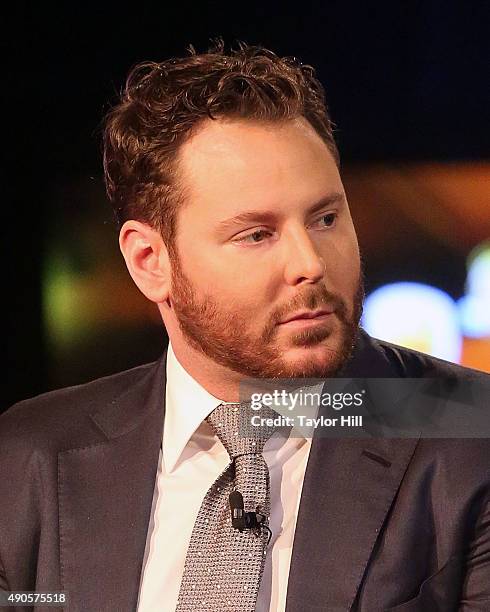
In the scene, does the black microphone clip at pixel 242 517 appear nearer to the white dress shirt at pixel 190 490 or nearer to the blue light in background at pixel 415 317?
the white dress shirt at pixel 190 490

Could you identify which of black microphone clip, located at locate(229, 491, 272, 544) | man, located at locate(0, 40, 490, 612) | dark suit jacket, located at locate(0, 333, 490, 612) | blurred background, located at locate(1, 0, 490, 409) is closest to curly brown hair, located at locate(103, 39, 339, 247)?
man, located at locate(0, 40, 490, 612)

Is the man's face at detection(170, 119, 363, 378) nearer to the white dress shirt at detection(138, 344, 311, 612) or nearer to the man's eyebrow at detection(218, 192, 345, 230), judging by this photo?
the man's eyebrow at detection(218, 192, 345, 230)

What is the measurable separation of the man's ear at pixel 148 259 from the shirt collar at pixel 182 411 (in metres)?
0.16

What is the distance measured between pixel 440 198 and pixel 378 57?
1.06 ft

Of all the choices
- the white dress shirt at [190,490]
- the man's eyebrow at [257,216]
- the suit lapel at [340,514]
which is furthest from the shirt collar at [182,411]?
the man's eyebrow at [257,216]

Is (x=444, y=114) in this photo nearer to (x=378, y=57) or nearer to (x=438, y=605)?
(x=378, y=57)

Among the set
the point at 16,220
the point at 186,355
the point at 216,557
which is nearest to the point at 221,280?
the point at 186,355

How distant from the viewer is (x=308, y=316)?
174cm

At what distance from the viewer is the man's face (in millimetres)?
1742

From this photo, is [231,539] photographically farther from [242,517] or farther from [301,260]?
[301,260]

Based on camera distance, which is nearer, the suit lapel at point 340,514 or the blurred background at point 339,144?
the suit lapel at point 340,514

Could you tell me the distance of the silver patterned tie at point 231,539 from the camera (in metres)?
1.70

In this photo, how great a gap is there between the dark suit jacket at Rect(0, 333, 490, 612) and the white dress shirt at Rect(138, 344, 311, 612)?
0.03 m

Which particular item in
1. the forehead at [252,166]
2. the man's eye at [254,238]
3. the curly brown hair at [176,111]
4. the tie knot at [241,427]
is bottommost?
the tie knot at [241,427]
